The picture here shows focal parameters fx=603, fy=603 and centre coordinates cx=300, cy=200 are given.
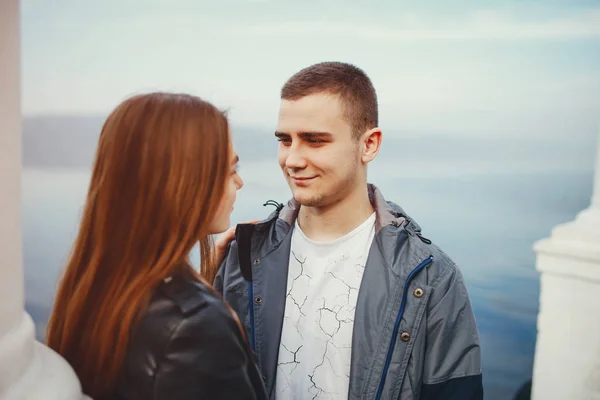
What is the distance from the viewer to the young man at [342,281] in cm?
141

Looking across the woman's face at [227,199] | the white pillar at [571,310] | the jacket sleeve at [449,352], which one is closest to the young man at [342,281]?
the jacket sleeve at [449,352]

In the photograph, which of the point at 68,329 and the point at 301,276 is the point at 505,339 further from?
the point at 68,329

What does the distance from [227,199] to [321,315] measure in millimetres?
586

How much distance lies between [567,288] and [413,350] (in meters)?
1.52

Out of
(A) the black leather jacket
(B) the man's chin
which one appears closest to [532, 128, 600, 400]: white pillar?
Result: (B) the man's chin

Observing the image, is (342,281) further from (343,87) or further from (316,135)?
(343,87)

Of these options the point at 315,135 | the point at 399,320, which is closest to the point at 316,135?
the point at 315,135

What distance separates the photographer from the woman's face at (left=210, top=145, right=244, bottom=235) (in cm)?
97

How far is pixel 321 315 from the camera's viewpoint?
1485mm

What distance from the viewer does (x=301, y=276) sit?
1546 mm

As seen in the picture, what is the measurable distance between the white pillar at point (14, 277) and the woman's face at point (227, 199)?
30cm

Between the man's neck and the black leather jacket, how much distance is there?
2.23 ft

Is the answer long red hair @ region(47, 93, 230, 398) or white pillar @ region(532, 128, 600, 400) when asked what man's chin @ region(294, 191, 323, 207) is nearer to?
long red hair @ region(47, 93, 230, 398)

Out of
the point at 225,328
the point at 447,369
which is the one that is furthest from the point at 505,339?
the point at 225,328
